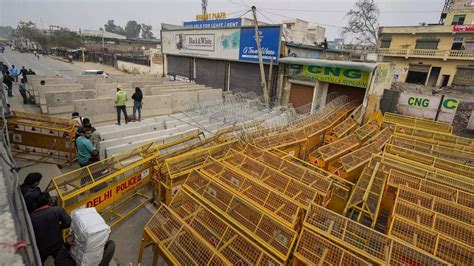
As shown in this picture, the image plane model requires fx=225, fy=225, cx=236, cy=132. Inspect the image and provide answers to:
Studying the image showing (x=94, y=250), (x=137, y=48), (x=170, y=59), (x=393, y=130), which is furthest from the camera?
(x=137, y=48)

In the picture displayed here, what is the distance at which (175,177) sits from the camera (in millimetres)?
5230

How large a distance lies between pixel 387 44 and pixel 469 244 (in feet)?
112

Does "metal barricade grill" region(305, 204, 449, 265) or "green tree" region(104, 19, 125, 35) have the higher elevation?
"green tree" region(104, 19, 125, 35)

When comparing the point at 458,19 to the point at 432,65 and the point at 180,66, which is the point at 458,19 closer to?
→ the point at 432,65

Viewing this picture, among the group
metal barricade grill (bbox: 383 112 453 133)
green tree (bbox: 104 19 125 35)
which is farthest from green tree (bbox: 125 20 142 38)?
metal barricade grill (bbox: 383 112 453 133)

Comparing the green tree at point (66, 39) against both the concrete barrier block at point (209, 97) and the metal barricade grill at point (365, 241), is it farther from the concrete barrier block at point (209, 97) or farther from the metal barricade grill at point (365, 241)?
the metal barricade grill at point (365, 241)

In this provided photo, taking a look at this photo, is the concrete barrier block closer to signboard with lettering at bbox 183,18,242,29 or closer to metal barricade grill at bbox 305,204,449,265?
signboard with lettering at bbox 183,18,242,29

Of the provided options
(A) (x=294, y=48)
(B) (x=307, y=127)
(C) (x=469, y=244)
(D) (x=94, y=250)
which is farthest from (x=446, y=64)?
(D) (x=94, y=250)

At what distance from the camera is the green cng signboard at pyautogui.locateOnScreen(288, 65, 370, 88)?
11.6 metres

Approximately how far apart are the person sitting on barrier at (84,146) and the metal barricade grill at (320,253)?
18.1 ft

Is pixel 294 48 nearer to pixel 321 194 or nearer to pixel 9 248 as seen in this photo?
pixel 321 194

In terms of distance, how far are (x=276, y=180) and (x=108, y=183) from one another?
3.93 m

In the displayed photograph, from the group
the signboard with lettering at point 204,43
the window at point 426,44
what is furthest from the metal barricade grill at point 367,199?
the window at point 426,44

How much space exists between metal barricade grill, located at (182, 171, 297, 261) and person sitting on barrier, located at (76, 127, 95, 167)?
9.77ft
